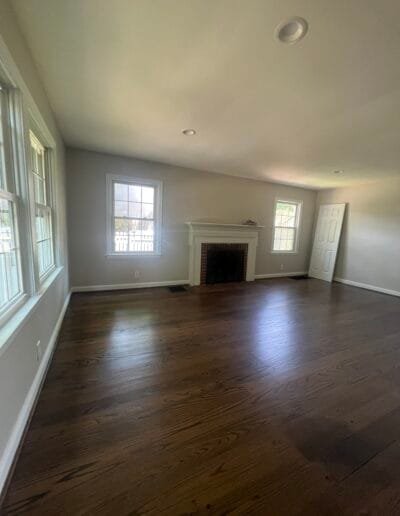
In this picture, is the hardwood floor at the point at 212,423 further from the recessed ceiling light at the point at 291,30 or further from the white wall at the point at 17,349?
the recessed ceiling light at the point at 291,30

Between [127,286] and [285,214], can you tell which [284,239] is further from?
[127,286]

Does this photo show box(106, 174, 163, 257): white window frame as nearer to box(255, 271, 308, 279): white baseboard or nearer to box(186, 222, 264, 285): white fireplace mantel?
box(186, 222, 264, 285): white fireplace mantel

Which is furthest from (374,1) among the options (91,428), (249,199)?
(249,199)

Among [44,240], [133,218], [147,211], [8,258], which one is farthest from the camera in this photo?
[147,211]

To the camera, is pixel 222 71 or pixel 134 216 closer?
pixel 222 71

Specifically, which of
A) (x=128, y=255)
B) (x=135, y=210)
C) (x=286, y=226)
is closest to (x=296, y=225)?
(x=286, y=226)

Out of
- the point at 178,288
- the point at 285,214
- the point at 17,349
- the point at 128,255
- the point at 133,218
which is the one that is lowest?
the point at 178,288

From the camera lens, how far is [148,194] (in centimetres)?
432

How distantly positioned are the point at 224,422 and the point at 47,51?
114 inches

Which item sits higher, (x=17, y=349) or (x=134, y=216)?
(x=134, y=216)

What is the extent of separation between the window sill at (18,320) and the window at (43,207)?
481 millimetres

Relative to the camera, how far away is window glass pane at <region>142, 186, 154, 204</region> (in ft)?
14.0

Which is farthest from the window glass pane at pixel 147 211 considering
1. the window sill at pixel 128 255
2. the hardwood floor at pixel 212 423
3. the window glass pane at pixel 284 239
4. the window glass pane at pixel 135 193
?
the window glass pane at pixel 284 239

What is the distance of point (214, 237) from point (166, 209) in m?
1.22
